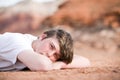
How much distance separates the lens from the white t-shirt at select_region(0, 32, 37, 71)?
10.9ft

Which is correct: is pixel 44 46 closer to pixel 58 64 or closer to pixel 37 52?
pixel 37 52

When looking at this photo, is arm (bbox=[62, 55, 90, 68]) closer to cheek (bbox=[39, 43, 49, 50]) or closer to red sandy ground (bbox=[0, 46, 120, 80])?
red sandy ground (bbox=[0, 46, 120, 80])

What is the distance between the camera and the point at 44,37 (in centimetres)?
346

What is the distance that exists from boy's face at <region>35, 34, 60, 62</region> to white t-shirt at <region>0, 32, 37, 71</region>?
0.09 metres

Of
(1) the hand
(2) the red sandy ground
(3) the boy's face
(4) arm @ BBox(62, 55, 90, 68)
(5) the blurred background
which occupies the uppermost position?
(5) the blurred background

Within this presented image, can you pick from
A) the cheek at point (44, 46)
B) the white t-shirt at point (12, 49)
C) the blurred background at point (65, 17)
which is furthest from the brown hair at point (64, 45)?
the blurred background at point (65, 17)

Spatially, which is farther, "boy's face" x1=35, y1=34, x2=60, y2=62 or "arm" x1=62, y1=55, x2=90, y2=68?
"arm" x1=62, y1=55, x2=90, y2=68

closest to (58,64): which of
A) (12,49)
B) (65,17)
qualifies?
(12,49)

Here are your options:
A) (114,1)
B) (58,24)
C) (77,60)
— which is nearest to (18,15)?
(58,24)

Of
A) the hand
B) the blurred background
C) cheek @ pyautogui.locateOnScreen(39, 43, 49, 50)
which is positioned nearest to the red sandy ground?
the hand

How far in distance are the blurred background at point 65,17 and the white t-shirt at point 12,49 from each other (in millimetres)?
5115

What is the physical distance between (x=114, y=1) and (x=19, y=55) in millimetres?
6058

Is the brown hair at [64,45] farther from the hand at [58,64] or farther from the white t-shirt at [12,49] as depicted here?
the white t-shirt at [12,49]

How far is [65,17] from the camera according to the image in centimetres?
903
